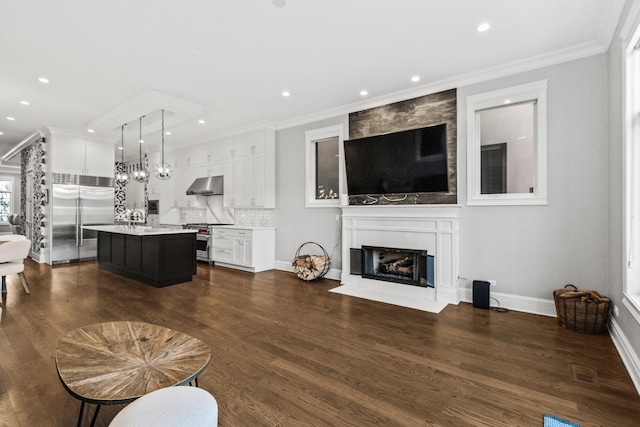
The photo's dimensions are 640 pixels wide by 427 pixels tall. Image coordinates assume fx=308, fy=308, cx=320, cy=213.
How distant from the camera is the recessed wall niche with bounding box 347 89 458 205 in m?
4.23

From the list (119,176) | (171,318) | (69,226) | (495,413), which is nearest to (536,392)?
(495,413)

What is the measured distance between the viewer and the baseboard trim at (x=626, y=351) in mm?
2199

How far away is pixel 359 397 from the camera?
6.64 ft

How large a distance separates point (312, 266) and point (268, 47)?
334 centimetres

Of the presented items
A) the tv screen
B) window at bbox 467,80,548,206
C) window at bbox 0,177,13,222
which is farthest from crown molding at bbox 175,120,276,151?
window at bbox 0,177,13,222

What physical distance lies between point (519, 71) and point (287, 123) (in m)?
3.91

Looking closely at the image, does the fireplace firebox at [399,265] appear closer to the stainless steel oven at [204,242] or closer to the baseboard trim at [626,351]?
the baseboard trim at [626,351]

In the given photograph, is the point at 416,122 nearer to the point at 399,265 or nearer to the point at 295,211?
the point at 399,265

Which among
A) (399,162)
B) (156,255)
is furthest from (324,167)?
(156,255)

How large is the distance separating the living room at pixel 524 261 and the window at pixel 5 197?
9.73m

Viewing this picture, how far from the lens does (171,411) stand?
44.1 inches

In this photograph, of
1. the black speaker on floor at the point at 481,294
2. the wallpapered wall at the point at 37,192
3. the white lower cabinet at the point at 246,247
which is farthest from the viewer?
the wallpapered wall at the point at 37,192

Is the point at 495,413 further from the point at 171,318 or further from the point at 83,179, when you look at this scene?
the point at 83,179

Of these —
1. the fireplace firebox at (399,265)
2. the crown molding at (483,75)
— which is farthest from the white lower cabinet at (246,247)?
the crown molding at (483,75)
